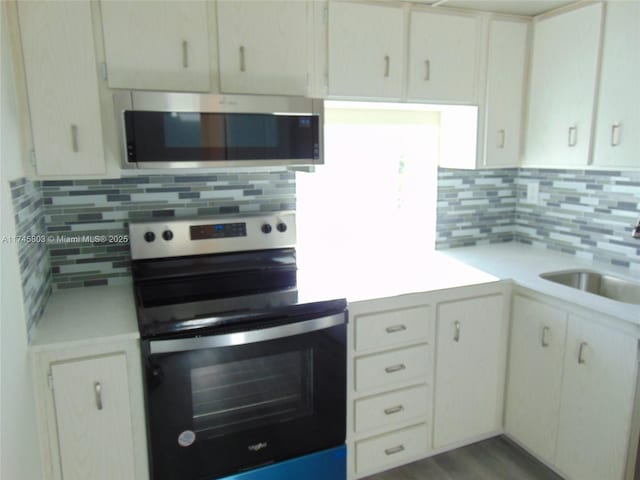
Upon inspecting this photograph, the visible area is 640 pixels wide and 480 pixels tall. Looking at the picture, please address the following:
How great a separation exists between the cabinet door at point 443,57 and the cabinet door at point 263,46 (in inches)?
21.3

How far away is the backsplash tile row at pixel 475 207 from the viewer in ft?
9.09

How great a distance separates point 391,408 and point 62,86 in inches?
71.8

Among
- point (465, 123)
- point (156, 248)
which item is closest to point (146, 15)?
point (156, 248)

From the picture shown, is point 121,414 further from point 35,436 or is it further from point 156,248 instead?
point 156,248

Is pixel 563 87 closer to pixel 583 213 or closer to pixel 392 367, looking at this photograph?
pixel 583 213

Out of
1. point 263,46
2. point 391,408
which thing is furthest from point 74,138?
point 391,408

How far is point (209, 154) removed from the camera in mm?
1739

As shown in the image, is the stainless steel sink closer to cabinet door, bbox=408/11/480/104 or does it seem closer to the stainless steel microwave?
cabinet door, bbox=408/11/480/104

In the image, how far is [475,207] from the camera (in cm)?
285

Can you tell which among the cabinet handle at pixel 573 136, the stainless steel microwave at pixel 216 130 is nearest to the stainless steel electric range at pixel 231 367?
the stainless steel microwave at pixel 216 130

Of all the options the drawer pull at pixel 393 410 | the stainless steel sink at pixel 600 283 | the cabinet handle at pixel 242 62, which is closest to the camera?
the cabinet handle at pixel 242 62

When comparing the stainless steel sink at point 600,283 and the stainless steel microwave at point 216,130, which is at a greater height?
the stainless steel microwave at point 216,130

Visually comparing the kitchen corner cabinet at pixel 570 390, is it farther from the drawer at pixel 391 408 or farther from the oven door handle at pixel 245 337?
the oven door handle at pixel 245 337

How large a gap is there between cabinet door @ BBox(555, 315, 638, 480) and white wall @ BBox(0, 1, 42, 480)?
78.0 inches
